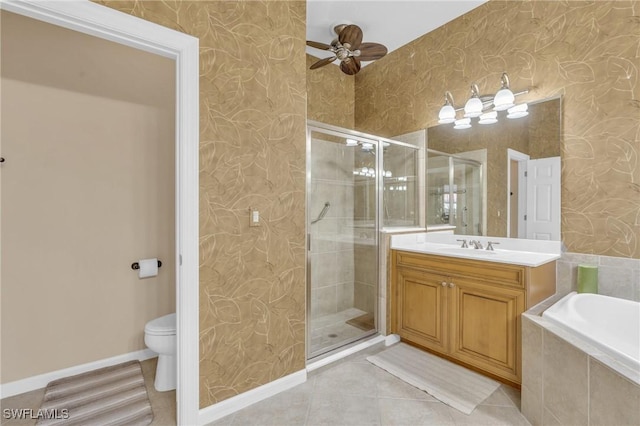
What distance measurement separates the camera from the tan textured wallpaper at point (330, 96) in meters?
3.38

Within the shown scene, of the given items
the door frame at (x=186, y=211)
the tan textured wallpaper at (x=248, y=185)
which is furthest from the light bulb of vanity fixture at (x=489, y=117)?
the door frame at (x=186, y=211)

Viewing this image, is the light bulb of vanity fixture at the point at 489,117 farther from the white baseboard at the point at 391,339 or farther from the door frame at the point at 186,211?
the door frame at the point at 186,211

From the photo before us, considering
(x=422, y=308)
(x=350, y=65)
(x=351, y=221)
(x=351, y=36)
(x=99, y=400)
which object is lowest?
(x=99, y=400)

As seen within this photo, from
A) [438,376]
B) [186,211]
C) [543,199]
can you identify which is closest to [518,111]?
[543,199]

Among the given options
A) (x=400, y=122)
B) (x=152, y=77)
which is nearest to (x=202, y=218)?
(x=152, y=77)

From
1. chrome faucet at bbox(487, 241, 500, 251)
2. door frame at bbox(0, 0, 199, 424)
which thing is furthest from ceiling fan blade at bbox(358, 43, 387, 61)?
chrome faucet at bbox(487, 241, 500, 251)

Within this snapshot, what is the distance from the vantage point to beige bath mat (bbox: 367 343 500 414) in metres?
1.95

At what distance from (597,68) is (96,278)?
3881 millimetres

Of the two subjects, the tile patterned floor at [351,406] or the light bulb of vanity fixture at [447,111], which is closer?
the tile patterned floor at [351,406]

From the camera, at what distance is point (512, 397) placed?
1.95 m

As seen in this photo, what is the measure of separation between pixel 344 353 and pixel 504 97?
7.87 ft

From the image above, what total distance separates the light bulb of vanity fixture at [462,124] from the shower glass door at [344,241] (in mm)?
758

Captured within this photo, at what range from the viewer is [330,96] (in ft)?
11.8

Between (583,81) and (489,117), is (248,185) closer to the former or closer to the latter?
(489,117)
